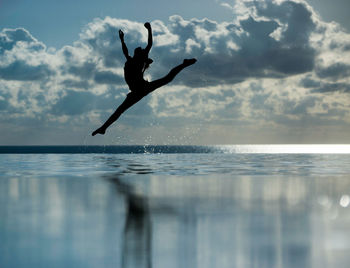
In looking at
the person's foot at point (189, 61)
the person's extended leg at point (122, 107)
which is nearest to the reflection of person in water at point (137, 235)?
the person's extended leg at point (122, 107)

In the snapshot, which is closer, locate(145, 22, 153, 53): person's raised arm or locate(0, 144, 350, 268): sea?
locate(0, 144, 350, 268): sea

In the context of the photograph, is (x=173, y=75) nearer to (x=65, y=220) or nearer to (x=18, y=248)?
(x=65, y=220)

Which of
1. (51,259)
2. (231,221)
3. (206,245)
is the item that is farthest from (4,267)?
(231,221)

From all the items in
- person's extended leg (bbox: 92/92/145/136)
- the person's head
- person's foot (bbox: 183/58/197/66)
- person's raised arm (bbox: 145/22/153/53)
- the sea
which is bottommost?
the sea

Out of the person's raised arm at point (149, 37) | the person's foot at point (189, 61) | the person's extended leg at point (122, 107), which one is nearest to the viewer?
the person's raised arm at point (149, 37)

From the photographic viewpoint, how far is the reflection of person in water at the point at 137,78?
35.9 ft

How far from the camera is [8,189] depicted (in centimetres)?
1886

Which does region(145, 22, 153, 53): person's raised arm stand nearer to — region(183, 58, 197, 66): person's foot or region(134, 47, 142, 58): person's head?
region(134, 47, 142, 58): person's head

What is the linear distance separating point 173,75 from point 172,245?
4907 mm

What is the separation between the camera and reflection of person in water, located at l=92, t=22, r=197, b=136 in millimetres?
10945

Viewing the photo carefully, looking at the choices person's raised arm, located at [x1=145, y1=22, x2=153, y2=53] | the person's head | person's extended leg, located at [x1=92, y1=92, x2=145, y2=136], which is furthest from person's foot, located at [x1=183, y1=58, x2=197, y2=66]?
person's extended leg, located at [x1=92, y1=92, x2=145, y2=136]

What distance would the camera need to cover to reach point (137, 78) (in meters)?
11.1

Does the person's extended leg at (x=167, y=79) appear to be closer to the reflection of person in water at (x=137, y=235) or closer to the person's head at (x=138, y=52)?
the person's head at (x=138, y=52)

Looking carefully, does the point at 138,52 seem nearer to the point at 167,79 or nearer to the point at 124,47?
the point at 124,47
